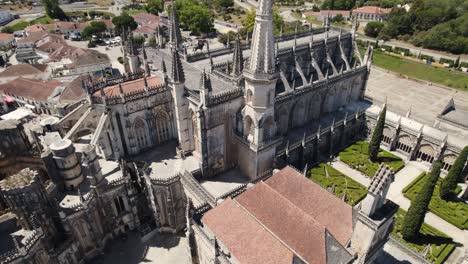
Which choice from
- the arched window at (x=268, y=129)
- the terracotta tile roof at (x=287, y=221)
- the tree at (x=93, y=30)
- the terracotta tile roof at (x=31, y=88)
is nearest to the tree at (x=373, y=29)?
the tree at (x=93, y=30)

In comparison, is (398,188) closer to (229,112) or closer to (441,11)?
(229,112)

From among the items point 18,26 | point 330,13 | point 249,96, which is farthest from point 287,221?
point 18,26

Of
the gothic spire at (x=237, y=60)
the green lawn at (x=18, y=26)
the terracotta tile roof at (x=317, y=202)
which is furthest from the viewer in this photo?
Result: the green lawn at (x=18, y=26)

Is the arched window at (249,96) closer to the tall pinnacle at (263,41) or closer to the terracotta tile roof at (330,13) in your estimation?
the tall pinnacle at (263,41)

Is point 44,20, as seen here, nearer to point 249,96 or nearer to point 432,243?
point 249,96

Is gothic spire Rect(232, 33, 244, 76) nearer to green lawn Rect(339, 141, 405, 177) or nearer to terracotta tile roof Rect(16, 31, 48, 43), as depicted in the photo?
green lawn Rect(339, 141, 405, 177)

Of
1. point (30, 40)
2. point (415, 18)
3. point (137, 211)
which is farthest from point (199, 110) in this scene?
point (415, 18)
